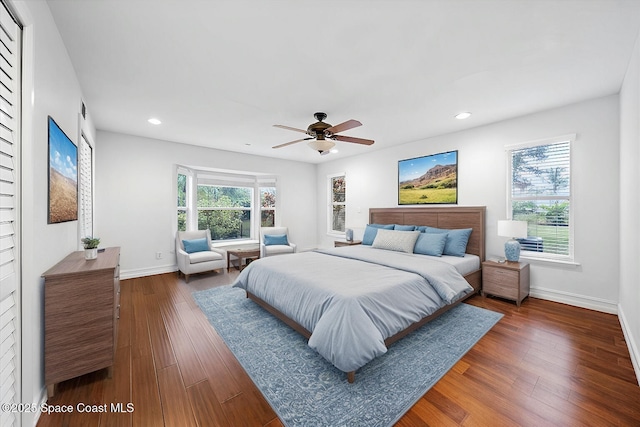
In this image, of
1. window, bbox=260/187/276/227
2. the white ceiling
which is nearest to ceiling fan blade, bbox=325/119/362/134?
the white ceiling

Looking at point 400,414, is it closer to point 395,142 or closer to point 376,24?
point 376,24

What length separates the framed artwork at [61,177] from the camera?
1.82 m

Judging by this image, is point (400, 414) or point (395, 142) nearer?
point (400, 414)

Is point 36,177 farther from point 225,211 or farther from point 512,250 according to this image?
point 512,250

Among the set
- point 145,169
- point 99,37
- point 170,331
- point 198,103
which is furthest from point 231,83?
point 145,169

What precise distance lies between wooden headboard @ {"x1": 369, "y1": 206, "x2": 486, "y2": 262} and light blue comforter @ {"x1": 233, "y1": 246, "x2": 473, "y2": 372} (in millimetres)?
946

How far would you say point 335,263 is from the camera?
3227 millimetres

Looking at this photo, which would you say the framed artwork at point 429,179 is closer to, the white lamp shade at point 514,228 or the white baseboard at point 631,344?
the white lamp shade at point 514,228

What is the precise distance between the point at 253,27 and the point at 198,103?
1.66 meters

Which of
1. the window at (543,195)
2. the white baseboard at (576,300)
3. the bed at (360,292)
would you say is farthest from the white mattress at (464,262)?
the white baseboard at (576,300)

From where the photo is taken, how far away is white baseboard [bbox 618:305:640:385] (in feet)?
6.27

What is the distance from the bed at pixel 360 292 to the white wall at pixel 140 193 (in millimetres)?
2511

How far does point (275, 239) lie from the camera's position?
19.0 feet

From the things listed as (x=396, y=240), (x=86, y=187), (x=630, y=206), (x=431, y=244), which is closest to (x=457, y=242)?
(x=431, y=244)
